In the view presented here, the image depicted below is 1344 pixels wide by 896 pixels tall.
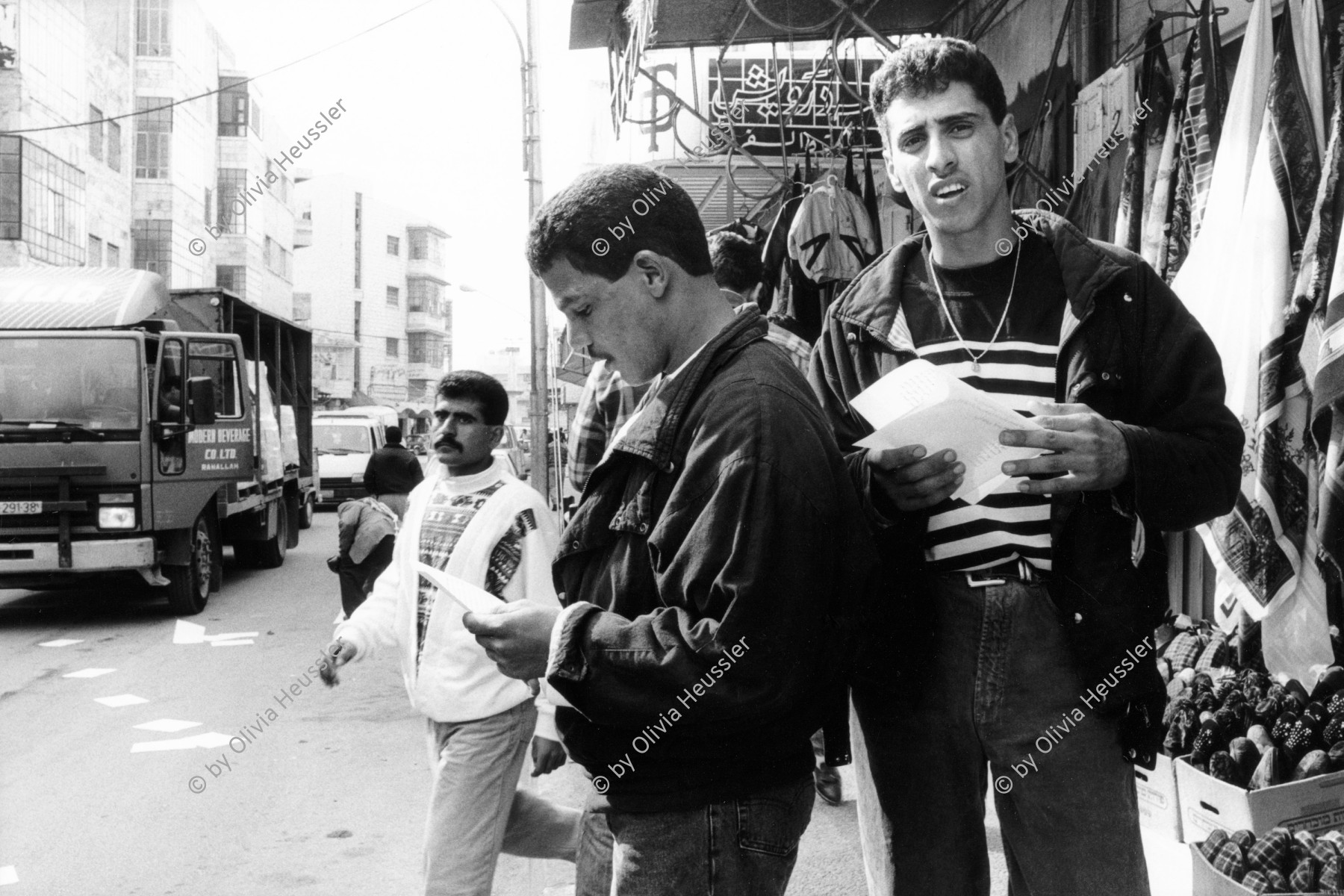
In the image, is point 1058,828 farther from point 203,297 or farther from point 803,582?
point 203,297

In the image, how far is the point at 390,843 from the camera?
4824mm

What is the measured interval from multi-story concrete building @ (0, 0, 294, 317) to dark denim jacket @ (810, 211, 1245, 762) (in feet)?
52.1

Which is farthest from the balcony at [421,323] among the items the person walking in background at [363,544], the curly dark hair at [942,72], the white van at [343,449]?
the curly dark hair at [942,72]

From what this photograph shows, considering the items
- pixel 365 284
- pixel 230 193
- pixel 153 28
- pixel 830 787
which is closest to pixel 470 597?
pixel 830 787

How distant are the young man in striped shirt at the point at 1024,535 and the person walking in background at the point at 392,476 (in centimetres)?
567

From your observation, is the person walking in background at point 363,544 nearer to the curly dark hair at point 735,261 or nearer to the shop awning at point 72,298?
the curly dark hair at point 735,261

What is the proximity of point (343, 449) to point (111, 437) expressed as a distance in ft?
54.9

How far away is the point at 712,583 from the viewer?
60.2 inches

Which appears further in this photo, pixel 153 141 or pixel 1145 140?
pixel 153 141

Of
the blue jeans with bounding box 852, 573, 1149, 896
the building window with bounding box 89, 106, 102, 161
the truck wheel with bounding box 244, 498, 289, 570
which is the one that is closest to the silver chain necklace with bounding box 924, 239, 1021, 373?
the blue jeans with bounding box 852, 573, 1149, 896

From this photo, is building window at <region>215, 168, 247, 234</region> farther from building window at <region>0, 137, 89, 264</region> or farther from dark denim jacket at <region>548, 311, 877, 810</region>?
dark denim jacket at <region>548, 311, 877, 810</region>

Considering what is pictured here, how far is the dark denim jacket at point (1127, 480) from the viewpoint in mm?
1899

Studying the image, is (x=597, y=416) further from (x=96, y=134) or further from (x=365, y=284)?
(x=365, y=284)

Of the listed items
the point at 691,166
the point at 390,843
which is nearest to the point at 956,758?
the point at 390,843
